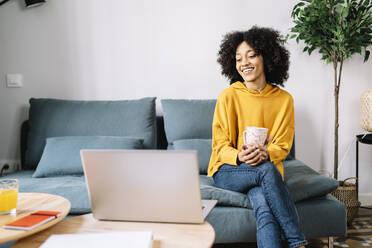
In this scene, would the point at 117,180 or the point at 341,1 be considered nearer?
the point at 117,180

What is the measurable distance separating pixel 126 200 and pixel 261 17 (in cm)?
204

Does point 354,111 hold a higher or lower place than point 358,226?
higher

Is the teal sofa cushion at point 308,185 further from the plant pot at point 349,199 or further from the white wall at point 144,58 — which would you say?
the white wall at point 144,58

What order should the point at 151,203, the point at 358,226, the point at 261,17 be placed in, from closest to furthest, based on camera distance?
the point at 151,203, the point at 358,226, the point at 261,17

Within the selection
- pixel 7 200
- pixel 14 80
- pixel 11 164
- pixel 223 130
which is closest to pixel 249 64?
pixel 223 130

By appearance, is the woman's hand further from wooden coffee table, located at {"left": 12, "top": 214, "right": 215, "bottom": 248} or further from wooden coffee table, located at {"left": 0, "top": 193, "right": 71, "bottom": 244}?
wooden coffee table, located at {"left": 0, "top": 193, "right": 71, "bottom": 244}

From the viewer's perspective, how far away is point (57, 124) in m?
2.19

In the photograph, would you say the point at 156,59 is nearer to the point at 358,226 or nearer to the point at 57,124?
the point at 57,124

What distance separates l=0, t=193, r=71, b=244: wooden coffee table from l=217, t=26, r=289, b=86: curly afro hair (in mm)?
1116

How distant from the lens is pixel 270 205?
1.19 m

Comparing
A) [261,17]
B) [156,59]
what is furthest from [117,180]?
[261,17]

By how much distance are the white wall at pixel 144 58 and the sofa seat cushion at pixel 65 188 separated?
0.88 meters

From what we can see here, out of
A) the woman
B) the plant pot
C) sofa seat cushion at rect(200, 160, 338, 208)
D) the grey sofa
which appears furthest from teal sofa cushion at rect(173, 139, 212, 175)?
the plant pot

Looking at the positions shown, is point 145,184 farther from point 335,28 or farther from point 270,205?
point 335,28
